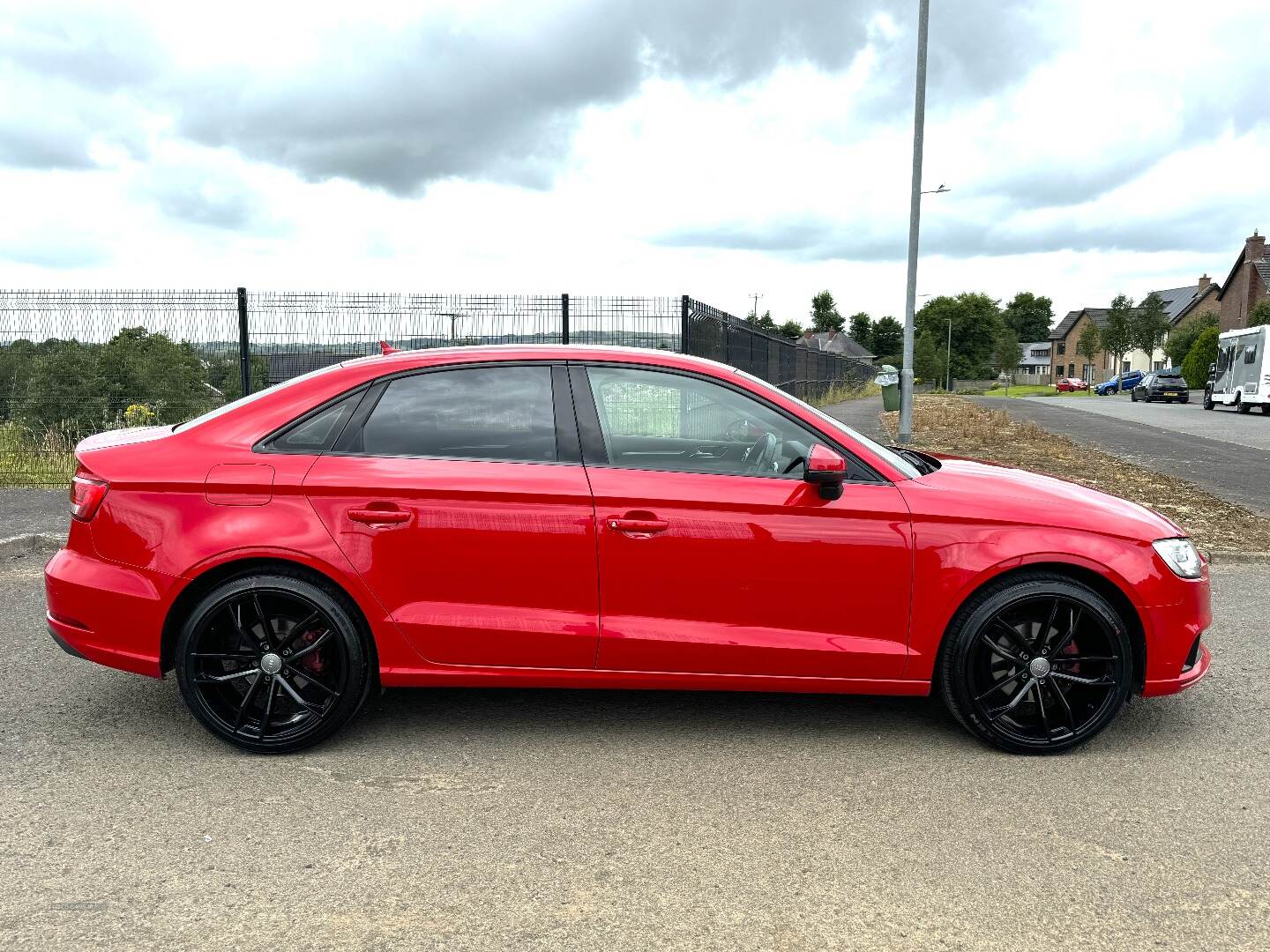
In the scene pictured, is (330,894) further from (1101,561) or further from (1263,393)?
(1263,393)

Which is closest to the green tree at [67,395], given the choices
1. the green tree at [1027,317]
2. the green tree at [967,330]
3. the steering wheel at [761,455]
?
the steering wheel at [761,455]

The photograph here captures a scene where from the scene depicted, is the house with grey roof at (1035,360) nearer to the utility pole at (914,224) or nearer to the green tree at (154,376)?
the utility pole at (914,224)

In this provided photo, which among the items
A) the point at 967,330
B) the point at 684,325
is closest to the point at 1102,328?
the point at 967,330

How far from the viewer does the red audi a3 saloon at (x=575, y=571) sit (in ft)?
12.5

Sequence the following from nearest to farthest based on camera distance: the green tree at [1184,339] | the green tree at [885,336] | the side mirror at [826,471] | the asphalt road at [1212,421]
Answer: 1. the side mirror at [826,471]
2. the asphalt road at [1212,421]
3. the green tree at [1184,339]
4. the green tree at [885,336]

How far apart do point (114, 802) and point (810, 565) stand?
261cm

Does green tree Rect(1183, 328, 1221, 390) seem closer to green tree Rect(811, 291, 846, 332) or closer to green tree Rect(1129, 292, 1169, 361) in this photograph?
green tree Rect(1129, 292, 1169, 361)

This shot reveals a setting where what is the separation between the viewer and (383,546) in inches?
151

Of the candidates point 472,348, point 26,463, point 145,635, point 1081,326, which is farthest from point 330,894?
point 1081,326

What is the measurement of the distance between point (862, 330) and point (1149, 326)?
268 feet

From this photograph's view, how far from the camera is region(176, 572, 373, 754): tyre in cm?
385

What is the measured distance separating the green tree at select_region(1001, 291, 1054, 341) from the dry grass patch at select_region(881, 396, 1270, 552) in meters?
158

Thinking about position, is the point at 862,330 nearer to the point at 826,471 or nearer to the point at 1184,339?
the point at 1184,339

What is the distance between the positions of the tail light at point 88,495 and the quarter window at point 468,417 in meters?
1.03
